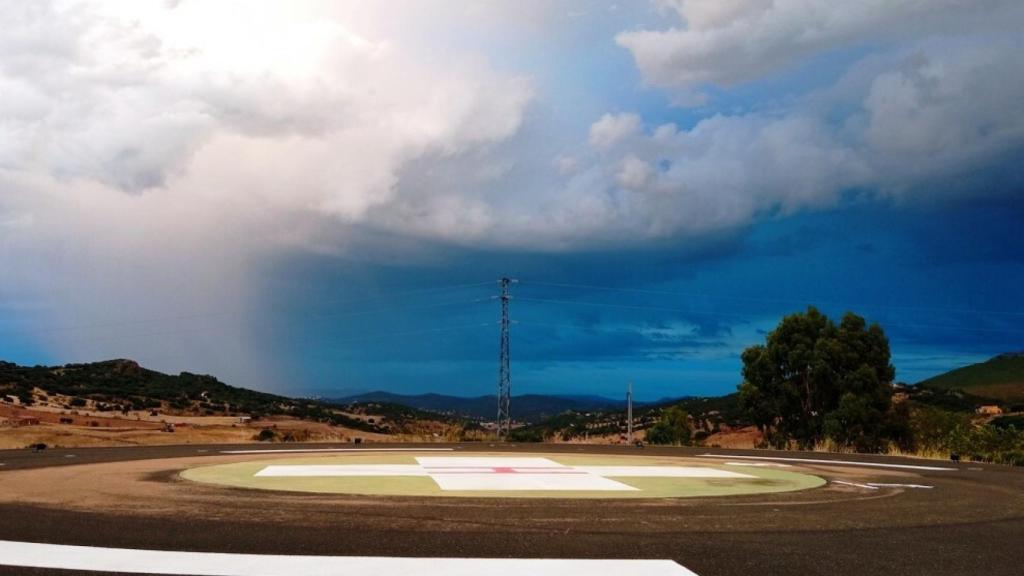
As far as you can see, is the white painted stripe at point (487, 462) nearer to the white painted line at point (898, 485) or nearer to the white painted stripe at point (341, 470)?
the white painted stripe at point (341, 470)

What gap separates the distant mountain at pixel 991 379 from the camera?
113 meters

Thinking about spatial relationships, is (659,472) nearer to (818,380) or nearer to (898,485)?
(898,485)

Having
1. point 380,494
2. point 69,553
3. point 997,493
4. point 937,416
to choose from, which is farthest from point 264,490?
point 937,416

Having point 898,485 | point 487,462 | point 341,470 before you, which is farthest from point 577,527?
point 487,462

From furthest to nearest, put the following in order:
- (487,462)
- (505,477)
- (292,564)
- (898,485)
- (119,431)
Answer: (119,431) → (487,462) → (505,477) → (898,485) → (292,564)

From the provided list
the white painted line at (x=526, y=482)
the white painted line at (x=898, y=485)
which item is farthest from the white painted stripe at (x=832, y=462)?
the white painted line at (x=526, y=482)

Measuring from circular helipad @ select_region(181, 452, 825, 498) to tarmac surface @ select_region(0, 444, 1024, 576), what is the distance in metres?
1.12

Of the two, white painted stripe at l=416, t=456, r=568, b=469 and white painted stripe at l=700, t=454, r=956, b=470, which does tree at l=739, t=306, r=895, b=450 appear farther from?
white painted stripe at l=416, t=456, r=568, b=469

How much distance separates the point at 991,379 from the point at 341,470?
433 ft

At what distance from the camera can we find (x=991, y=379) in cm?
12731

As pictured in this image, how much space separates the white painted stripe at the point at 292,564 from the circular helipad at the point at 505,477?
231 inches

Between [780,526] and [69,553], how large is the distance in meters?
7.53

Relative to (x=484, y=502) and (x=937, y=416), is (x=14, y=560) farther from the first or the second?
(x=937, y=416)

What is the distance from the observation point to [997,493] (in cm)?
1529
